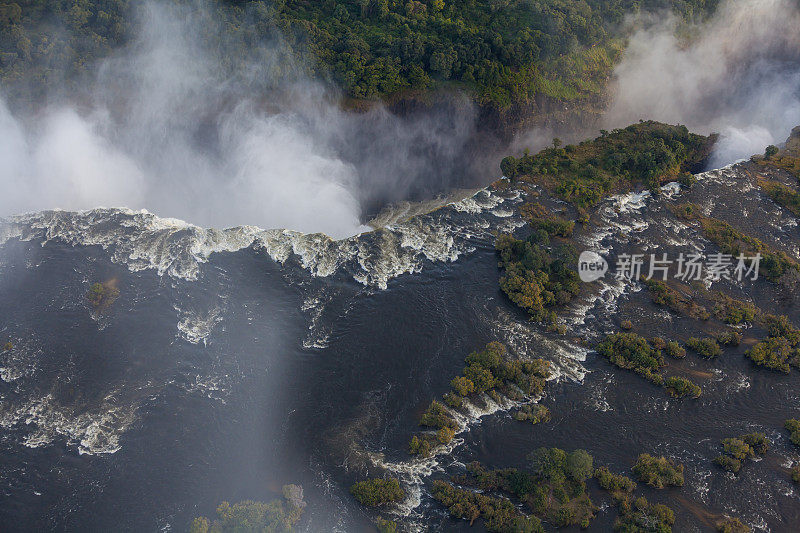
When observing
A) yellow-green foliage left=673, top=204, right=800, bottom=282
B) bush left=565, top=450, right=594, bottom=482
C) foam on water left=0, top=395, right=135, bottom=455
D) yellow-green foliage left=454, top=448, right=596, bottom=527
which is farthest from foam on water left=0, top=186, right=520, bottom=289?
Answer: yellow-green foliage left=673, top=204, right=800, bottom=282

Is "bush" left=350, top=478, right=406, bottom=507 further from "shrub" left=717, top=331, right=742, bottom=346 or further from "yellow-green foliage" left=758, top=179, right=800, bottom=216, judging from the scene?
"yellow-green foliage" left=758, top=179, right=800, bottom=216

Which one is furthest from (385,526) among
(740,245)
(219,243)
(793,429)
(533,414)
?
(740,245)

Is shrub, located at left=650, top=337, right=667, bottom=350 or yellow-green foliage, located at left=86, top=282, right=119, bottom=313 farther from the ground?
shrub, located at left=650, top=337, right=667, bottom=350

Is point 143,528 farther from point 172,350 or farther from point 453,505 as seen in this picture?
point 453,505

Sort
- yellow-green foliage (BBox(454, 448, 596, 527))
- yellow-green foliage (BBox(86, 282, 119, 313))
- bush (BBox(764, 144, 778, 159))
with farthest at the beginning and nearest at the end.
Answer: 1. bush (BBox(764, 144, 778, 159))
2. yellow-green foliage (BBox(86, 282, 119, 313))
3. yellow-green foliage (BBox(454, 448, 596, 527))

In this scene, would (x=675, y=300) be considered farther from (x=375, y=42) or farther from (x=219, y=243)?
(x=375, y=42)

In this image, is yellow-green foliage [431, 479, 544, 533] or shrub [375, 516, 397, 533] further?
yellow-green foliage [431, 479, 544, 533]

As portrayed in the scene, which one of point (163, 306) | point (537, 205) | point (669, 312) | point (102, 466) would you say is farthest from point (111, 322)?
point (669, 312)
